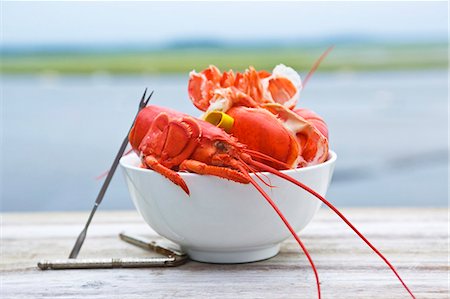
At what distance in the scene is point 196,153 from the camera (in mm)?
661

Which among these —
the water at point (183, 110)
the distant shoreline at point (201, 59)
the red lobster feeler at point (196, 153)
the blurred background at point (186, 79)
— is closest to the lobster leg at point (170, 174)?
the red lobster feeler at point (196, 153)

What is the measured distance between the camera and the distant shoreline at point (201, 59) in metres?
4.76

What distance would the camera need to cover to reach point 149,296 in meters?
0.64

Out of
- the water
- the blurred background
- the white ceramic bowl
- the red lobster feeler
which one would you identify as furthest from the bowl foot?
the blurred background

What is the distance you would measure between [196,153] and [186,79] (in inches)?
82.9

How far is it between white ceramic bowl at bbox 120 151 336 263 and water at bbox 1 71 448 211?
1543 mm

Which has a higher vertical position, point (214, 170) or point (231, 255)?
point (214, 170)

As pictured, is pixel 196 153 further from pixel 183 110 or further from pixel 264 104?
pixel 183 110

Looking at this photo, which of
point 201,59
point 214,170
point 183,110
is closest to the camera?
point 214,170

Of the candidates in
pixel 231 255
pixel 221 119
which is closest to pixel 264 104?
pixel 221 119

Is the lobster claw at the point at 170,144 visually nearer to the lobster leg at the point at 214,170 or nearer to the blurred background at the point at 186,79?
the lobster leg at the point at 214,170

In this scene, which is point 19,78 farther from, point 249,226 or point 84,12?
point 249,226

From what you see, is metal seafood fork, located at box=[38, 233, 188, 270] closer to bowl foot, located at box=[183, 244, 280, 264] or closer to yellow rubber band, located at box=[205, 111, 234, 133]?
bowl foot, located at box=[183, 244, 280, 264]

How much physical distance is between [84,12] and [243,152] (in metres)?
4.62
